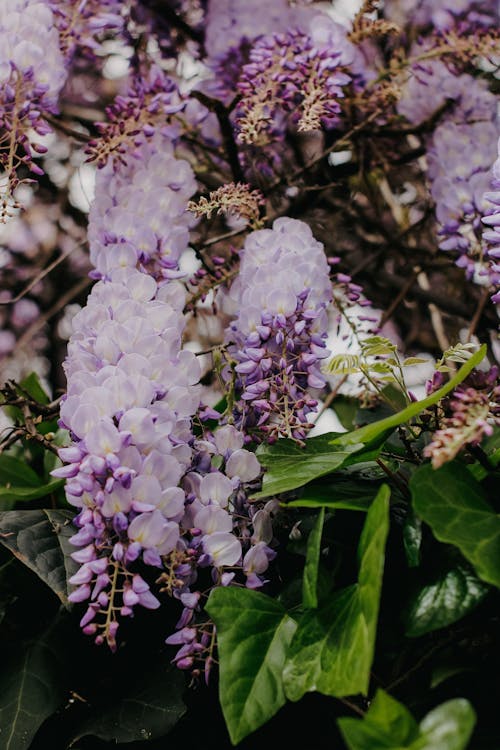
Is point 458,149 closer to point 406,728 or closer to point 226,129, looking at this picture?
point 226,129

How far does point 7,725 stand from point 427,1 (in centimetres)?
147

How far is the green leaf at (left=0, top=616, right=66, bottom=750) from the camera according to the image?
2.29 feet

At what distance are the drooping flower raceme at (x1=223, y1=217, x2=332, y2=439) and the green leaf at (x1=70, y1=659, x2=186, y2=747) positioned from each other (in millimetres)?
249

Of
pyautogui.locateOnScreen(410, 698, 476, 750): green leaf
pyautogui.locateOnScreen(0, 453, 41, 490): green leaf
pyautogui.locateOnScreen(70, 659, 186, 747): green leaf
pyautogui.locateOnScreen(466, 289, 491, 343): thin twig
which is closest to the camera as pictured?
pyautogui.locateOnScreen(410, 698, 476, 750): green leaf

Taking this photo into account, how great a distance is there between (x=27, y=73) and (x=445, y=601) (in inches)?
29.7

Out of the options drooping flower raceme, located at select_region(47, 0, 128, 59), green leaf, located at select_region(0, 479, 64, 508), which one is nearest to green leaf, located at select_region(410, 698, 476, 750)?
green leaf, located at select_region(0, 479, 64, 508)

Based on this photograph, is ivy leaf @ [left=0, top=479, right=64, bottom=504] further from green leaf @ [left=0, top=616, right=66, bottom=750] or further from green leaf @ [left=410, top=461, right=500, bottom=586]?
green leaf @ [left=410, top=461, right=500, bottom=586]

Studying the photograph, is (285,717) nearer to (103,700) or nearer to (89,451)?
(103,700)

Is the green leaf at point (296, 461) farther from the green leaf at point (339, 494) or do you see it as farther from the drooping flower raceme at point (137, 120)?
the drooping flower raceme at point (137, 120)

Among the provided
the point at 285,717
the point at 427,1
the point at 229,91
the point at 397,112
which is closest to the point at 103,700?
the point at 285,717

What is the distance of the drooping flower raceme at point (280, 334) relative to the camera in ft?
2.49

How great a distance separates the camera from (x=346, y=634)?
57 cm

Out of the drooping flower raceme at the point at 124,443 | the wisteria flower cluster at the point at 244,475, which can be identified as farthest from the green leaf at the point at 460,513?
the drooping flower raceme at the point at 124,443

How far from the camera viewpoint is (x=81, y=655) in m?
0.77
